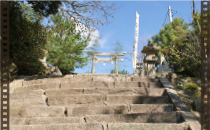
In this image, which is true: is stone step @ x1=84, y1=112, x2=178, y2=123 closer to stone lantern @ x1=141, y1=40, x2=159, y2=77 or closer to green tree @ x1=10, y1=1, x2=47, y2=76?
stone lantern @ x1=141, y1=40, x2=159, y2=77

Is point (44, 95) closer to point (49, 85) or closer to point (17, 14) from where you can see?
point (49, 85)

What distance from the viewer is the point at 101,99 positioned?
3.95m

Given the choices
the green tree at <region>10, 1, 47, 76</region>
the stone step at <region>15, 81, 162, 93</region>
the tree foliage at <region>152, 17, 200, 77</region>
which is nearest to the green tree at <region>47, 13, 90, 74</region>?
the green tree at <region>10, 1, 47, 76</region>

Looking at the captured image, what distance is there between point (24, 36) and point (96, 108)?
3492 mm

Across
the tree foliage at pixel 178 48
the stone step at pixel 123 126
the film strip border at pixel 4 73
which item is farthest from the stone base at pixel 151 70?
the film strip border at pixel 4 73

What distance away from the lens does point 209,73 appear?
3.17 metres

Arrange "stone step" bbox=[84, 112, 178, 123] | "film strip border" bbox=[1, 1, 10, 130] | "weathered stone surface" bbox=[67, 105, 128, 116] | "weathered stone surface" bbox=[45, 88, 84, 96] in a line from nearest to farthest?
"film strip border" bbox=[1, 1, 10, 130], "stone step" bbox=[84, 112, 178, 123], "weathered stone surface" bbox=[67, 105, 128, 116], "weathered stone surface" bbox=[45, 88, 84, 96]

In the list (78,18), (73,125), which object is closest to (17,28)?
(78,18)

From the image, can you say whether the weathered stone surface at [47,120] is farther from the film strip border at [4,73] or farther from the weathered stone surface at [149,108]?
the weathered stone surface at [149,108]

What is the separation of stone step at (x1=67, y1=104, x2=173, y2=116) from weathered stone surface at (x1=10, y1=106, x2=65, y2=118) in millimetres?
203

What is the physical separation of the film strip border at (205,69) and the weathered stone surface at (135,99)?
986 millimetres

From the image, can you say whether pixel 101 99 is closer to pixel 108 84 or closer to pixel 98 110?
pixel 98 110

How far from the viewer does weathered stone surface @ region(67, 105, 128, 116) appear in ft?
11.4

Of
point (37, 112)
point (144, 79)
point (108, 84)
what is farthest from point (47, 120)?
point (144, 79)
